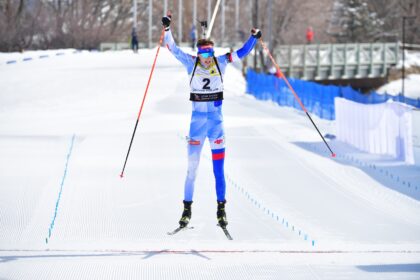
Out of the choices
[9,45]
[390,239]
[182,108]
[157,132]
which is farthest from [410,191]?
[9,45]

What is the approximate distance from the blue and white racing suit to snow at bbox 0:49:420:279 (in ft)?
2.85

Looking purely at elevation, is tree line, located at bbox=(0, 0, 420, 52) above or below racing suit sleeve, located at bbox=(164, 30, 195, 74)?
below

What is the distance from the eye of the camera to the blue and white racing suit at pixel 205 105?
977cm

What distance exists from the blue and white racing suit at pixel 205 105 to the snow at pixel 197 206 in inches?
34.2

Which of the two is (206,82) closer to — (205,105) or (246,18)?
(205,105)

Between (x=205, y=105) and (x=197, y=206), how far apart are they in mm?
2616

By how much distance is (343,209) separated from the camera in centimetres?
1255

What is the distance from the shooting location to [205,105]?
977cm

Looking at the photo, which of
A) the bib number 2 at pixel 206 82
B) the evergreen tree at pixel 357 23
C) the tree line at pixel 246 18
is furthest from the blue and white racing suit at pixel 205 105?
the evergreen tree at pixel 357 23

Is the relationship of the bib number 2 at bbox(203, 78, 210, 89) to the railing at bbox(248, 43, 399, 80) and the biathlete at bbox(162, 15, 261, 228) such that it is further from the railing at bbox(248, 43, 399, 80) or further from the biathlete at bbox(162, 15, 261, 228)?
the railing at bbox(248, 43, 399, 80)

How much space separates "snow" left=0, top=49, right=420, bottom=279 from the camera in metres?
8.73

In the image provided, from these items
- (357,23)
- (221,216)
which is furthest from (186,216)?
(357,23)

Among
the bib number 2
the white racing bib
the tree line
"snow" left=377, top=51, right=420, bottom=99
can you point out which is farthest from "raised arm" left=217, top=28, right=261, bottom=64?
"snow" left=377, top=51, right=420, bottom=99

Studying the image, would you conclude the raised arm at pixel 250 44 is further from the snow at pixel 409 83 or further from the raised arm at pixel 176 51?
the snow at pixel 409 83
